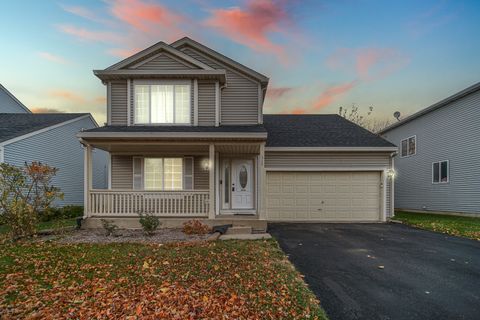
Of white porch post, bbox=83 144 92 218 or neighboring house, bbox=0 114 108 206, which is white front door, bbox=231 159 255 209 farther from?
neighboring house, bbox=0 114 108 206

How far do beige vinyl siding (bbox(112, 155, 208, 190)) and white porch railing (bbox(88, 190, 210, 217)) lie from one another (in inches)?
59.7

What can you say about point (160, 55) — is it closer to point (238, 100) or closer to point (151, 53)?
point (151, 53)

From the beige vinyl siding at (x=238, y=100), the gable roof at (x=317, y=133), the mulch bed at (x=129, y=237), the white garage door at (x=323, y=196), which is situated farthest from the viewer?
the gable roof at (x=317, y=133)

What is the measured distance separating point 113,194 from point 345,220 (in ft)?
31.0

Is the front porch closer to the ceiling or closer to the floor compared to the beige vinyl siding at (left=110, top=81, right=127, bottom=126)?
closer to the floor

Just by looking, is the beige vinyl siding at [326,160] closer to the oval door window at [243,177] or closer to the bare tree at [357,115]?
the oval door window at [243,177]

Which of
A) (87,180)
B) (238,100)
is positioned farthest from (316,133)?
(87,180)

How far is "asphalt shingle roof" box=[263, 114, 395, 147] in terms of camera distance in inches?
447

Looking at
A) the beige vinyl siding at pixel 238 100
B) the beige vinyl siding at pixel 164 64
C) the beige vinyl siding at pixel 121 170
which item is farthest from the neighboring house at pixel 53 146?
the beige vinyl siding at pixel 238 100

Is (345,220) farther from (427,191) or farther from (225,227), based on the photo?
(427,191)

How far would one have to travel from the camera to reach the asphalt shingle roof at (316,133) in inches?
447

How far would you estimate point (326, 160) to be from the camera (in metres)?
11.2

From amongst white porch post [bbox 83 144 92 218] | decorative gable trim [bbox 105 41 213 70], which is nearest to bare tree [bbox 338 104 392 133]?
decorative gable trim [bbox 105 41 213 70]

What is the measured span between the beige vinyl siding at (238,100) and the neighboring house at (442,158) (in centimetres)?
1071
